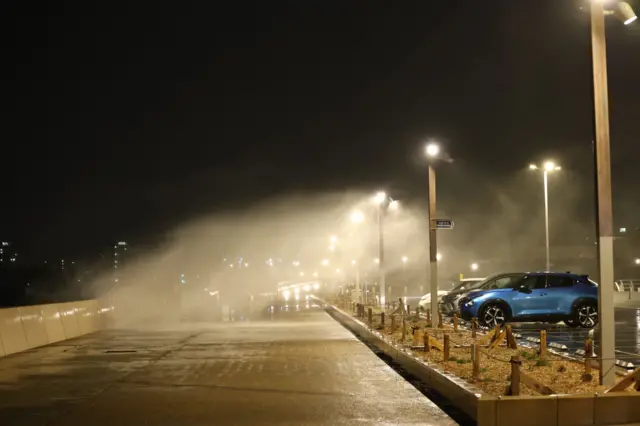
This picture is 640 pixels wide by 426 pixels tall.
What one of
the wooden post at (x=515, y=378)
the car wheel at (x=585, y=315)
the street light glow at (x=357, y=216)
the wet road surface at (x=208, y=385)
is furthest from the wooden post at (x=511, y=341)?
the street light glow at (x=357, y=216)

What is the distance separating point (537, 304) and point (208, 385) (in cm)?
1313

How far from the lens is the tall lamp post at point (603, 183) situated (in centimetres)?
1170

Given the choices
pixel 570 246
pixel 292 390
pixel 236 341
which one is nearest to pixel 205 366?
pixel 292 390

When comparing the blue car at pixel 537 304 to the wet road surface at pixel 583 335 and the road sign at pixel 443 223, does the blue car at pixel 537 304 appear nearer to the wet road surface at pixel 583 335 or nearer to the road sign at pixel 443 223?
the wet road surface at pixel 583 335

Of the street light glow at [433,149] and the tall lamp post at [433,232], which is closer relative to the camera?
the street light glow at [433,149]

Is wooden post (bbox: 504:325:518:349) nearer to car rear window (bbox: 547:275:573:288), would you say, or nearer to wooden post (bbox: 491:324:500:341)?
wooden post (bbox: 491:324:500:341)

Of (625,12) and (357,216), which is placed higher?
(625,12)

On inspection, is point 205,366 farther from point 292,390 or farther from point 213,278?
point 213,278

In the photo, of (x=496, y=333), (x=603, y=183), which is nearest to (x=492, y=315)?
(x=496, y=333)

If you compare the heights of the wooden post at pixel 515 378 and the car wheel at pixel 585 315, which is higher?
the wooden post at pixel 515 378

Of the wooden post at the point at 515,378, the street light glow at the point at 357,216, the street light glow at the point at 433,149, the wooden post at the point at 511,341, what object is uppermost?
the street light glow at the point at 433,149

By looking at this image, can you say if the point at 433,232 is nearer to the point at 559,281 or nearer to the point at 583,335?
the point at 559,281

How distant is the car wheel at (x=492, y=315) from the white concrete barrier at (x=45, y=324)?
12007mm

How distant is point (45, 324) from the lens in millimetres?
23141
